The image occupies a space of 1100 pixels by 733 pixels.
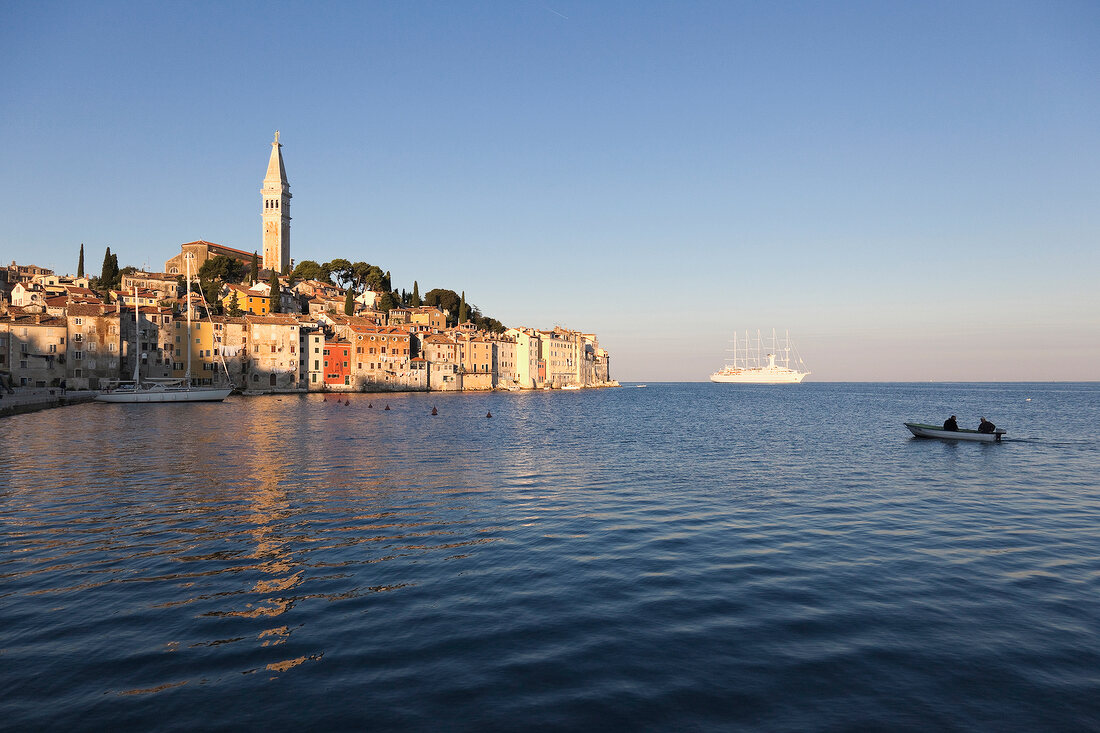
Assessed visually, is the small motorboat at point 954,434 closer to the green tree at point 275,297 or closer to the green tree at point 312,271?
the green tree at point 275,297

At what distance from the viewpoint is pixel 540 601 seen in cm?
1059

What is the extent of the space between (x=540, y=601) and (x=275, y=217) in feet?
553

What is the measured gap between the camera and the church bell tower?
159m

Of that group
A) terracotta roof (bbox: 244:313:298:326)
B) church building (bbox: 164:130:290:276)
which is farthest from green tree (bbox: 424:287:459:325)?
terracotta roof (bbox: 244:313:298:326)

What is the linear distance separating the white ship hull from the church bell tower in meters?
86.3

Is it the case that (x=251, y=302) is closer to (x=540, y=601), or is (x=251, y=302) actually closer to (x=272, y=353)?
(x=272, y=353)

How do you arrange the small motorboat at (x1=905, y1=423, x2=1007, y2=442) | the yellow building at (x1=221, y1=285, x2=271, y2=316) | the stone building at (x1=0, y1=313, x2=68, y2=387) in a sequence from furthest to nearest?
the yellow building at (x1=221, y1=285, x2=271, y2=316) < the stone building at (x1=0, y1=313, x2=68, y2=387) < the small motorboat at (x1=905, y1=423, x2=1007, y2=442)

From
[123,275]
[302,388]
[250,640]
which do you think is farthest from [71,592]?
[123,275]

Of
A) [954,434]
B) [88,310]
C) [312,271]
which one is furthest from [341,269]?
[954,434]

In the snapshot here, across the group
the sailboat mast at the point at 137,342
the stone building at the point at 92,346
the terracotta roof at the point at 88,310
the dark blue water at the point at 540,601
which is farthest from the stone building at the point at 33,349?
the dark blue water at the point at 540,601

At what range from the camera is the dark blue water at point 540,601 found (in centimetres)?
715

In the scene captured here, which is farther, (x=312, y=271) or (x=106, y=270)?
(x=312, y=271)

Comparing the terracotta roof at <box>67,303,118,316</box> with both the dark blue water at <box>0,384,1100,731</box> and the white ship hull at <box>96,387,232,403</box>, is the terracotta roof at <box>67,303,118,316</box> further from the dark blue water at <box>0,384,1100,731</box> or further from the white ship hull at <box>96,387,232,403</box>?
the dark blue water at <box>0,384,1100,731</box>

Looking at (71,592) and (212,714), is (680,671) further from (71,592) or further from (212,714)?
(71,592)
